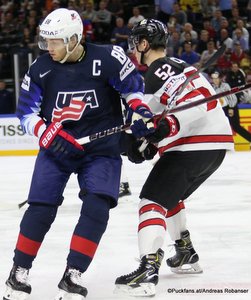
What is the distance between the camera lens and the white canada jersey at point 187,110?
3.83 m

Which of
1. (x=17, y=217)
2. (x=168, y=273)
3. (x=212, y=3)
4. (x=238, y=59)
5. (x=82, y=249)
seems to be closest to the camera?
(x=82, y=249)

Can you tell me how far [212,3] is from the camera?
43.2 ft

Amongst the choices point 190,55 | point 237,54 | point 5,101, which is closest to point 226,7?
point 237,54

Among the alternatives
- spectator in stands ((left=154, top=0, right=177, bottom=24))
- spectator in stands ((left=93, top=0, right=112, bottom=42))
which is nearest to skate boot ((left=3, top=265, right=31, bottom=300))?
spectator in stands ((left=93, top=0, right=112, bottom=42))

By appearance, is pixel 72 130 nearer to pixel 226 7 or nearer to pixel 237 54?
pixel 237 54

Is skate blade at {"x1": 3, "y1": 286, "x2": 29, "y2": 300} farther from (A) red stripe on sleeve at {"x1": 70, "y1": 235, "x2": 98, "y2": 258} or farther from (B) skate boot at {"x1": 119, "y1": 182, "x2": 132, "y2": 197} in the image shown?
(B) skate boot at {"x1": 119, "y1": 182, "x2": 132, "y2": 197}

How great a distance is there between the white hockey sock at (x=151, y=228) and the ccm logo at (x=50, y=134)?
1.72 feet

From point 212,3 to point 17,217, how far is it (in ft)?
26.1

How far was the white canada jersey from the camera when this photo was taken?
3828 millimetres

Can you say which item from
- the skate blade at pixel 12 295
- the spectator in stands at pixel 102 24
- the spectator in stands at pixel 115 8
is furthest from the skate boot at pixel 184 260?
the spectator in stands at pixel 115 8

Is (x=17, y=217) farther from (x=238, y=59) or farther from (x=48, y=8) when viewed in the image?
(x=48, y=8)

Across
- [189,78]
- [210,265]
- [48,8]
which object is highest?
[189,78]

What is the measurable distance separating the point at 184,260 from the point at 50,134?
0.99m

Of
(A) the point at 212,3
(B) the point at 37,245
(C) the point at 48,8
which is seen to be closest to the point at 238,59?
(A) the point at 212,3
